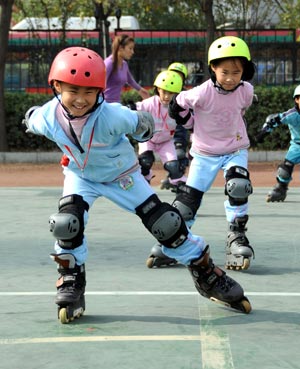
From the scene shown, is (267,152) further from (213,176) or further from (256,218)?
(213,176)

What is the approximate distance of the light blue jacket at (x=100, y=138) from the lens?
6.23 metres

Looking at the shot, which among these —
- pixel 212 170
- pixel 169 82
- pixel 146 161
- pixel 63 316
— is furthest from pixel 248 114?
pixel 63 316

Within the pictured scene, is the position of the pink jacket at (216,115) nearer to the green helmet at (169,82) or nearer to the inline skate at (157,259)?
the inline skate at (157,259)

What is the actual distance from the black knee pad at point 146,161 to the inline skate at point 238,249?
4.52 metres

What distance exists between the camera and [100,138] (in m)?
6.29

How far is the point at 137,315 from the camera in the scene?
20.8 ft

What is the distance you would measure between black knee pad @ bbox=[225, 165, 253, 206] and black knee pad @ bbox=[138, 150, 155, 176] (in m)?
4.51

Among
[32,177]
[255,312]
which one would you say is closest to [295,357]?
[255,312]

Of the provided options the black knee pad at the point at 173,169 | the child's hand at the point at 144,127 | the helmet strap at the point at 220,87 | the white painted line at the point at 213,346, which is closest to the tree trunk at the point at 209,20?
the black knee pad at the point at 173,169

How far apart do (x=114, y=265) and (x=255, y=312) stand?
78.2 inches

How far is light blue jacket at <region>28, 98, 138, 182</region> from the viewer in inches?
245

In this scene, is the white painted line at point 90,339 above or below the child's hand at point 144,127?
below

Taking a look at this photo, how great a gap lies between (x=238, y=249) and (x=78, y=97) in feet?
7.48

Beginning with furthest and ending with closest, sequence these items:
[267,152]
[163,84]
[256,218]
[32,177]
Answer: [267,152], [32,177], [163,84], [256,218]
